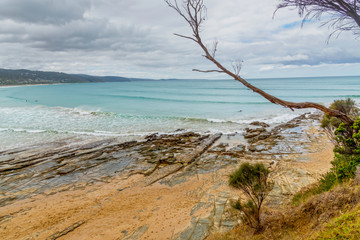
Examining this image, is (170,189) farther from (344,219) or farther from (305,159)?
(305,159)

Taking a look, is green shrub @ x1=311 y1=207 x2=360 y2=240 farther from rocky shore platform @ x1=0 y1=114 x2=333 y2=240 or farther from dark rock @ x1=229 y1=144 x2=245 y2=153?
dark rock @ x1=229 y1=144 x2=245 y2=153

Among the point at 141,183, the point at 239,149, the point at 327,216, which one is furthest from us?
the point at 239,149

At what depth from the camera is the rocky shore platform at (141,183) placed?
22.0ft

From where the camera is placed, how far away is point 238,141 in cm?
1661

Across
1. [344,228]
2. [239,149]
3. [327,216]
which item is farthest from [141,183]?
[344,228]

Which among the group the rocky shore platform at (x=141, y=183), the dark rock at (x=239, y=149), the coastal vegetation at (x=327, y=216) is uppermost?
the coastal vegetation at (x=327, y=216)

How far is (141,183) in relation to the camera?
998 cm

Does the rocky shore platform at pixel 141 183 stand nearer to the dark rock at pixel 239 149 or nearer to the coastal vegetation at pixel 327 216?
the dark rock at pixel 239 149

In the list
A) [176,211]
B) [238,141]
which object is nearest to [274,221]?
[176,211]

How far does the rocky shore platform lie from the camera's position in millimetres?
6695

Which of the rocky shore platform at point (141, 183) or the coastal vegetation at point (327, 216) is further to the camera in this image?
the rocky shore platform at point (141, 183)

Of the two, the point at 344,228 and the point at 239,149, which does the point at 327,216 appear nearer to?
the point at 344,228

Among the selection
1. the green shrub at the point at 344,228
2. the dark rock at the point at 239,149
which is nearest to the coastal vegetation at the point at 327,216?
the green shrub at the point at 344,228

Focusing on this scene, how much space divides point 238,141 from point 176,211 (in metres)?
10.5
